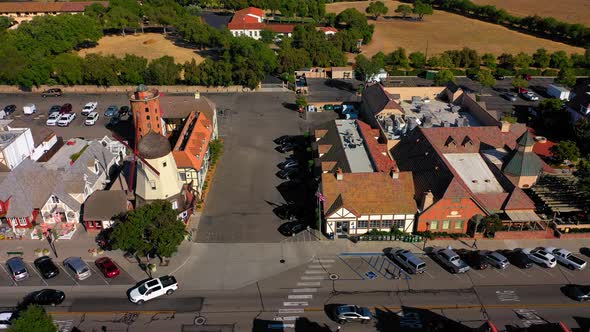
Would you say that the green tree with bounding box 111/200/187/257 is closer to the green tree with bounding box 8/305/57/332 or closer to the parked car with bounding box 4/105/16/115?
the green tree with bounding box 8/305/57/332

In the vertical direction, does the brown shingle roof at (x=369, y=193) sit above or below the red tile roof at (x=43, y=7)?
below

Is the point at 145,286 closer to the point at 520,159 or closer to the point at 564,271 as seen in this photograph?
the point at 564,271

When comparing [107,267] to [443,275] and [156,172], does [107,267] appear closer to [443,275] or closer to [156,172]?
[156,172]

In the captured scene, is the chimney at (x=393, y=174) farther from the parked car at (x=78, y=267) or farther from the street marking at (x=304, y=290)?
the parked car at (x=78, y=267)

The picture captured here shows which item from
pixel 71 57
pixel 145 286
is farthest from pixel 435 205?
pixel 71 57

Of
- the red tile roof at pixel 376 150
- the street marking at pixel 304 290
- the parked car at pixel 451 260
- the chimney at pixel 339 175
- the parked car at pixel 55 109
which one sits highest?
the chimney at pixel 339 175

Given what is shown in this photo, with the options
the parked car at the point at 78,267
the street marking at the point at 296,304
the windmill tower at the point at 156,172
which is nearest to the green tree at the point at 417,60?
the windmill tower at the point at 156,172

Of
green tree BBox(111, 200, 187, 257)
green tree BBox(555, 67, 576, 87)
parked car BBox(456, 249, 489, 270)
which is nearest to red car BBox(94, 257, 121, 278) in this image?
green tree BBox(111, 200, 187, 257)
